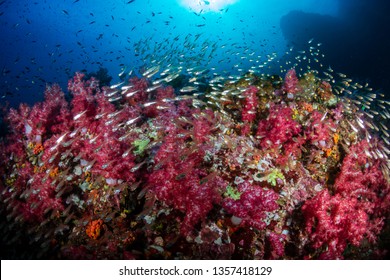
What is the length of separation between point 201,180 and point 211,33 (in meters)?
117

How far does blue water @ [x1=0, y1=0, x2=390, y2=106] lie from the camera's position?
21703 mm

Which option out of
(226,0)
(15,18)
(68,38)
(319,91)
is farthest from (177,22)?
(319,91)

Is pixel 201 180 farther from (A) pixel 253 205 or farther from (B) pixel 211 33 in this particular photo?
(B) pixel 211 33

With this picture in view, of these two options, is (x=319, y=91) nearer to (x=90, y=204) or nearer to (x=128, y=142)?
(x=128, y=142)

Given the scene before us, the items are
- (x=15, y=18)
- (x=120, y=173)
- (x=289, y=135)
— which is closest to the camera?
(x=120, y=173)

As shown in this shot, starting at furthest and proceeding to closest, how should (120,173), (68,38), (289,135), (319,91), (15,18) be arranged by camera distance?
(68,38)
(15,18)
(319,91)
(289,135)
(120,173)

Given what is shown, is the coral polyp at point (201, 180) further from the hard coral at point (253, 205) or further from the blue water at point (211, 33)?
the blue water at point (211, 33)

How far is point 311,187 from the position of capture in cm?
636

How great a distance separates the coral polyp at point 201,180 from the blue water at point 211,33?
4.04m

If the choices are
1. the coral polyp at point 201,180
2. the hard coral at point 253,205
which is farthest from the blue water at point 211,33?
the hard coral at point 253,205

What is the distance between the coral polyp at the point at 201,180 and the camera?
5.32 m

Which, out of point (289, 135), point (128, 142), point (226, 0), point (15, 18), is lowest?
point (289, 135)

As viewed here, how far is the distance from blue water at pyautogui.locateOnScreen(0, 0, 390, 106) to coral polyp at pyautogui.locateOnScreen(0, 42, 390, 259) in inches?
159

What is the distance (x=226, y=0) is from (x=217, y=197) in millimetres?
92617
